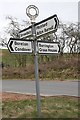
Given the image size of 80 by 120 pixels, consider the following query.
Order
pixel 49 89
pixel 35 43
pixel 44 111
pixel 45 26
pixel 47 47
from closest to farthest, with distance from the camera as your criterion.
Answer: pixel 45 26 < pixel 35 43 < pixel 47 47 < pixel 44 111 < pixel 49 89

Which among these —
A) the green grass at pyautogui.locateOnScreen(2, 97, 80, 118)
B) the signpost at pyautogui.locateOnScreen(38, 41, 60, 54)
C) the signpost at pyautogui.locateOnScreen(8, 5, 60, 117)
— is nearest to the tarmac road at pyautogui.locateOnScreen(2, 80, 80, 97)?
the green grass at pyautogui.locateOnScreen(2, 97, 80, 118)

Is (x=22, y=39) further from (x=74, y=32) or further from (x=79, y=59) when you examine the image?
(x=74, y=32)

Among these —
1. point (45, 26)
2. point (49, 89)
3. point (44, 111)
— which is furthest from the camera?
point (49, 89)

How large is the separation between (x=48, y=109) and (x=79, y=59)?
2782 cm

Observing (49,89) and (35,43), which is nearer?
(35,43)

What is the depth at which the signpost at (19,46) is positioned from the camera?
7.21 m

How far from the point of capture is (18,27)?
47875mm

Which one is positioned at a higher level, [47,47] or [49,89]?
[47,47]

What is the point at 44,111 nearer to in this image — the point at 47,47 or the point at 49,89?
the point at 47,47

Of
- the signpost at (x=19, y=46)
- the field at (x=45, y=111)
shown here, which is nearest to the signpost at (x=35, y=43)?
the signpost at (x=19, y=46)

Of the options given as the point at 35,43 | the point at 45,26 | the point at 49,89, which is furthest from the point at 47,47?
the point at 49,89

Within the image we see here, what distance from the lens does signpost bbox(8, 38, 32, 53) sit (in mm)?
7212

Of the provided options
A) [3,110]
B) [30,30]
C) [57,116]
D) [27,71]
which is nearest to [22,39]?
[30,30]

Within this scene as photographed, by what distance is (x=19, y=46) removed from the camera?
731 centimetres
